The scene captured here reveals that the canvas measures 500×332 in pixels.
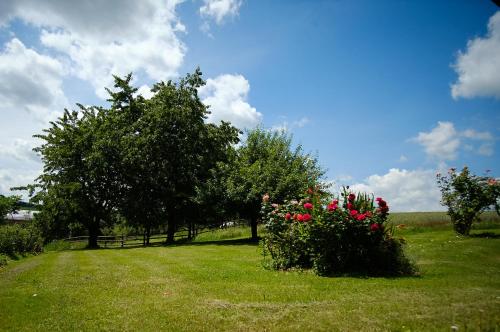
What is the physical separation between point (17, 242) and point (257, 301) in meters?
24.1

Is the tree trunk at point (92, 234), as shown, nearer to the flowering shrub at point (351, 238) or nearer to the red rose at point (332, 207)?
the flowering shrub at point (351, 238)

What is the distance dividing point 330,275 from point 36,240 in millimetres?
27359

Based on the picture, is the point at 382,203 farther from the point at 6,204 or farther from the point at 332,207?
the point at 6,204

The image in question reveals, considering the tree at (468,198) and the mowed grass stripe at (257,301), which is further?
the tree at (468,198)

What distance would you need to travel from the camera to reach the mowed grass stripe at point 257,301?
5684mm

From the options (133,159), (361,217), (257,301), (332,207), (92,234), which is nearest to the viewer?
(257,301)

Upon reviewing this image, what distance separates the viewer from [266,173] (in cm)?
2575

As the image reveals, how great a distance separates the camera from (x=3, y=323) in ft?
20.3

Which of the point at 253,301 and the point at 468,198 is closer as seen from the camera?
the point at 253,301

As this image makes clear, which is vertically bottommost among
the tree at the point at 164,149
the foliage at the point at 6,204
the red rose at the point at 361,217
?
the red rose at the point at 361,217

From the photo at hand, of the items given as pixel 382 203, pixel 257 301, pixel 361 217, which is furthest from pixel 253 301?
pixel 382 203

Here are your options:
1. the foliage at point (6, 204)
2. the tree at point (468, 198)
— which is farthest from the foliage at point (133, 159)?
the tree at point (468, 198)

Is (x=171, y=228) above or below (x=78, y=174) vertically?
below

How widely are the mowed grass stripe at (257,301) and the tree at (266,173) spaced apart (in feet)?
46.9
